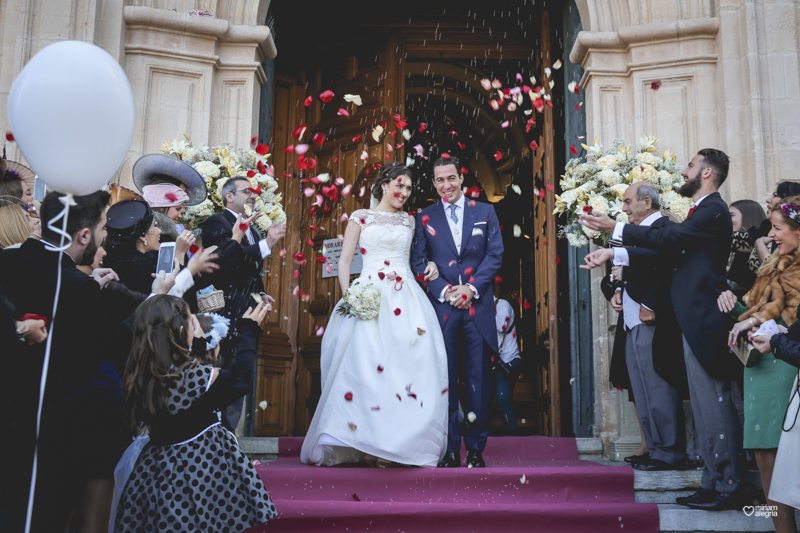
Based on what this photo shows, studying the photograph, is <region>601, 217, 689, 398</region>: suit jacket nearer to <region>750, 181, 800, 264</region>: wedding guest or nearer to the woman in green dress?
<region>750, 181, 800, 264</region>: wedding guest

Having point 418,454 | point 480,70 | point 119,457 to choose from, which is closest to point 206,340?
point 119,457

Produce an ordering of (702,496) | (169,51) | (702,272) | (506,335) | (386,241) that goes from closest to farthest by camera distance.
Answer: (702,496)
(702,272)
(386,241)
(169,51)
(506,335)

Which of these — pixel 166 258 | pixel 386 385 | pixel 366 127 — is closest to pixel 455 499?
pixel 386 385

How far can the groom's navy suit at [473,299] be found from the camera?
5.05 meters

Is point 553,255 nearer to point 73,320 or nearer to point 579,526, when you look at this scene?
Answer: point 579,526

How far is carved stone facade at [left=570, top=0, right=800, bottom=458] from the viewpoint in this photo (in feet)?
20.4

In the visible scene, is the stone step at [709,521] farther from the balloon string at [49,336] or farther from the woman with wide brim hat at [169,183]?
the woman with wide brim hat at [169,183]

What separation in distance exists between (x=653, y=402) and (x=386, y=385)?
1817 millimetres

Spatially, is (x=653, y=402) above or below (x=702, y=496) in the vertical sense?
above

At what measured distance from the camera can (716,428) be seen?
4.43 meters

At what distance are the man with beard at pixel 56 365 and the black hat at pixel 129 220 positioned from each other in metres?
0.91

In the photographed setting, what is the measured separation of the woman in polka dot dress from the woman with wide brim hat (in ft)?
6.67

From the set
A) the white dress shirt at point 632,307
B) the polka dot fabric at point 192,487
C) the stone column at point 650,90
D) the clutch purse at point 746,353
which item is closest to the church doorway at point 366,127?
the stone column at point 650,90

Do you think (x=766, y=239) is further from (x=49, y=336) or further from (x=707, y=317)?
(x=49, y=336)
